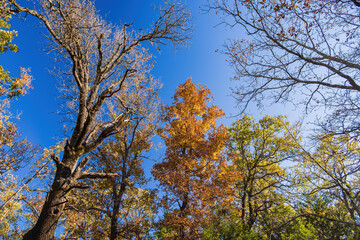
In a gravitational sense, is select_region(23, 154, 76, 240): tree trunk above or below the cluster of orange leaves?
below

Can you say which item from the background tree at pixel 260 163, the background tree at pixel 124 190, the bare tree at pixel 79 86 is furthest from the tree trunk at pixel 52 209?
the background tree at pixel 260 163

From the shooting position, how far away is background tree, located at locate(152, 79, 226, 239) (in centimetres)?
804

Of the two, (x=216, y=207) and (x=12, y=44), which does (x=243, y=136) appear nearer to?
(x=216, y=207)

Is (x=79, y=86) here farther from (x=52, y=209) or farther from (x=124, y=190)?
(x=124, y=190)

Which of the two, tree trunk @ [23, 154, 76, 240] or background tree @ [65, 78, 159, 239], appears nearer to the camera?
tree trunk @ [23, 154, 76, 240]

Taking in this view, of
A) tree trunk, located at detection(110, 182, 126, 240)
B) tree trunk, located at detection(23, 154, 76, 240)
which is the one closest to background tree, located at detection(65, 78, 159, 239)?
tree trunk, located at detection(110, 182, 126, 240)

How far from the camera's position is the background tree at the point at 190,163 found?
316 inches

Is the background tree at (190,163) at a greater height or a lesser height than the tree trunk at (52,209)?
greater

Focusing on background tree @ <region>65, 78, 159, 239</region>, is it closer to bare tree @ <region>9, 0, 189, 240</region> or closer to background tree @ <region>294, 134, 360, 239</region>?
bare tree @ <region>9, 0, 189, 240</region>

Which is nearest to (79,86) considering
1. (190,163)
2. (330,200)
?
(190,163)

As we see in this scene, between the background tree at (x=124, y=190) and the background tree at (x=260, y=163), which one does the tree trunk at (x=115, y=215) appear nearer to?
the background tree at (x=124, y=190)

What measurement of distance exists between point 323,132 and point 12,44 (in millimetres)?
7969

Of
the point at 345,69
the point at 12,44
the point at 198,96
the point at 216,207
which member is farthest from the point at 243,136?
the point at 12,44

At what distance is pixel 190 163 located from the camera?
9078mm
